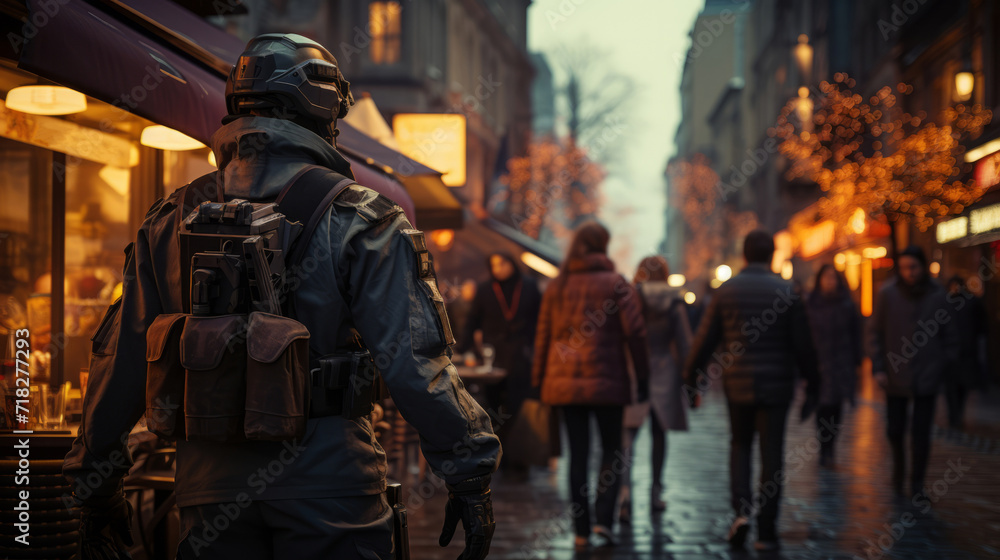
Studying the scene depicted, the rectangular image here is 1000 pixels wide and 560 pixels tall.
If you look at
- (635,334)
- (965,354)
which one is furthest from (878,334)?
(965,354)

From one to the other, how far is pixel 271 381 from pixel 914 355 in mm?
6784

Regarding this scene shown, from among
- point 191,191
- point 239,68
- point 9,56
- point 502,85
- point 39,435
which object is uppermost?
point 502,85

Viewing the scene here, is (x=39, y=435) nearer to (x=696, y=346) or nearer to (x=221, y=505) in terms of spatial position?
(x=221, y=505)

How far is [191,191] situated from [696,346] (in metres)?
4.54

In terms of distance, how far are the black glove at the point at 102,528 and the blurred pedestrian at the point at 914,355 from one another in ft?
22.2

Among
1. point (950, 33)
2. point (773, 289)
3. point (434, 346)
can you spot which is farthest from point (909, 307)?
point (950, 33)

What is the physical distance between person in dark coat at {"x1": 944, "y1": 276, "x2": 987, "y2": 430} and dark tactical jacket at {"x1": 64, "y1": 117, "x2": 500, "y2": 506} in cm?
1183

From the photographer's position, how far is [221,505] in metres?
2.53

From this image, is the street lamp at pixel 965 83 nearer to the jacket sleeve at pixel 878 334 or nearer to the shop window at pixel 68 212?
the jacket sleeve at pixel 878 334

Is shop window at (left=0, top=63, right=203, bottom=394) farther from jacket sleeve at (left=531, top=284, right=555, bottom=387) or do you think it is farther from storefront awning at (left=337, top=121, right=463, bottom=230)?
jacket sleeve at (left=531, top=284, right=555, bottom=387)

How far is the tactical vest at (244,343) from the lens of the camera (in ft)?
8.05

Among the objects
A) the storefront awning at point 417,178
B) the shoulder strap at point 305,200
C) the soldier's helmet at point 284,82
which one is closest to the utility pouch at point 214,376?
the shoulder strap at point 305,200

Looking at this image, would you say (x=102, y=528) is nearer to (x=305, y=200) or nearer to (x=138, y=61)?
(x=305, y=200)

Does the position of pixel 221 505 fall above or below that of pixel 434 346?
below
